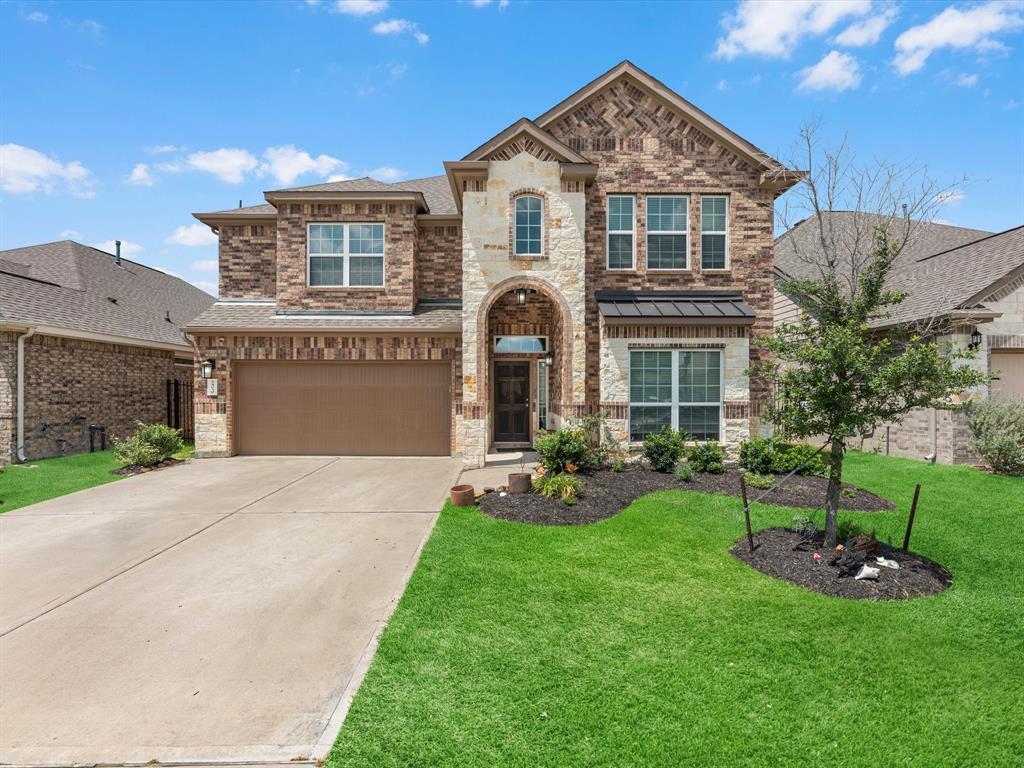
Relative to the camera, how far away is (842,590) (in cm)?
498

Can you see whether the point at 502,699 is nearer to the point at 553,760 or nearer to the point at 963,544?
the point at 553,760

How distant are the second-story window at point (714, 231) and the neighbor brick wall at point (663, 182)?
0.13m

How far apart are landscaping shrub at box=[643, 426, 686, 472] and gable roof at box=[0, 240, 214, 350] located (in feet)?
48.7

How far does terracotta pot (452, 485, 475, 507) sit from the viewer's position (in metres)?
8.04

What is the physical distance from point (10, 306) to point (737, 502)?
678 inches

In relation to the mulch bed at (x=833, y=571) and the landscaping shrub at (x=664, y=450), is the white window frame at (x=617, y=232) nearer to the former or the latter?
the landscaping shrub at (x=664, y=450)

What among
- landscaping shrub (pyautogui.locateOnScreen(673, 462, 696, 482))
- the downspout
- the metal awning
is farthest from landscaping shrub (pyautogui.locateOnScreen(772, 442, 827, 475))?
the downspout

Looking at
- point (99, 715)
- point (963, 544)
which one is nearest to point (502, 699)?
point (99, 715)

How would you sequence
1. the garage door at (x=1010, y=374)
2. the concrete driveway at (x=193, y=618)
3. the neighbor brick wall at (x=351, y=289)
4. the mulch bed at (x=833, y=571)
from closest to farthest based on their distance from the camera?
the concrete driveway at (x=193, y=618) → the mulch bed at (x=833, y=571) → the garage door at (x=1010, y=374) → the neighbor brick wall at (x=351, y=289)

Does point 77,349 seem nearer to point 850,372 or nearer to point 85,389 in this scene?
point 85,389

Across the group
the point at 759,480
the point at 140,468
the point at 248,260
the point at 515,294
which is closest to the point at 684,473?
the point at 759,480

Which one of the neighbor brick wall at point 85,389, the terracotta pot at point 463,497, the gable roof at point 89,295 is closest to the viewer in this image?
the terracotta pot at point 463,497

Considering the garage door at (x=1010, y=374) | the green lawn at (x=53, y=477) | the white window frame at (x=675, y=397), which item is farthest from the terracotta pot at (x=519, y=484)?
the garage door at (x=1010, y=374)

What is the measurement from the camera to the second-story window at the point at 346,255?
13094mm
